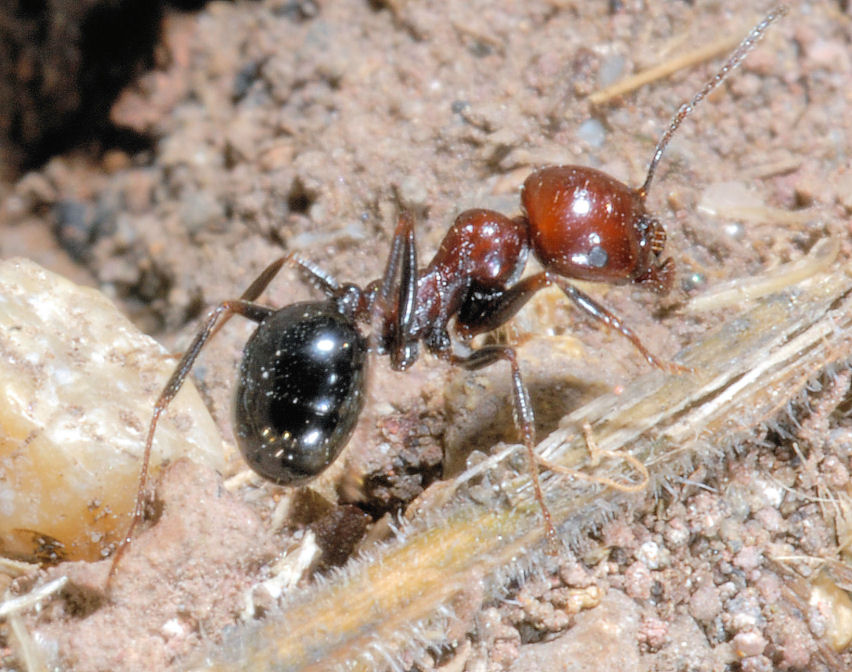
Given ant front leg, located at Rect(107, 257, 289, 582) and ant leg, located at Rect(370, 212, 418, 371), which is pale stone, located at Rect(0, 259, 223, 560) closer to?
ant front leg, located at Rect(107, 257, 289, 582)

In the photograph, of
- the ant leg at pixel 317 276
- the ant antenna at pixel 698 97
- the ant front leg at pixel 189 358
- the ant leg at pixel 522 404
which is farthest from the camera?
the ant leg at pixel 317 276

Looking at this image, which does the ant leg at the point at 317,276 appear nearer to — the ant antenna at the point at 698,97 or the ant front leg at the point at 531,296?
the ant front leg at the point at 531,296

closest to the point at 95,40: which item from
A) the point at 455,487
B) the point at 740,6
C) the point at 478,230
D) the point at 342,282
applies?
the point at 342,282

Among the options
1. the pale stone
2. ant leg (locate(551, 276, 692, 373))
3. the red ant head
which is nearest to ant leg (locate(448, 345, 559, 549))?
ant leg (locate(551, 276, 692, 373))

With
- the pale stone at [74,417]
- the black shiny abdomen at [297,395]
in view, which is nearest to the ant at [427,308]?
the black shiny abdomen at [297,395]

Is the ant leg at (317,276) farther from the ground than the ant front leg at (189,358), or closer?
farther from the ground

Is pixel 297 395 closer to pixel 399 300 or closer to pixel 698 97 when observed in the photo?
pixel 399 300

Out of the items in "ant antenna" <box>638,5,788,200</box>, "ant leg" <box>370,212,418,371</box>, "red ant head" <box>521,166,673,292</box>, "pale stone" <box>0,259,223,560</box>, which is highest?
"ant antenna" <box>638,5,788,200</box>

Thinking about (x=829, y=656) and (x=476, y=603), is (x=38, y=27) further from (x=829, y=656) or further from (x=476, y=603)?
(x=829, y=656)
